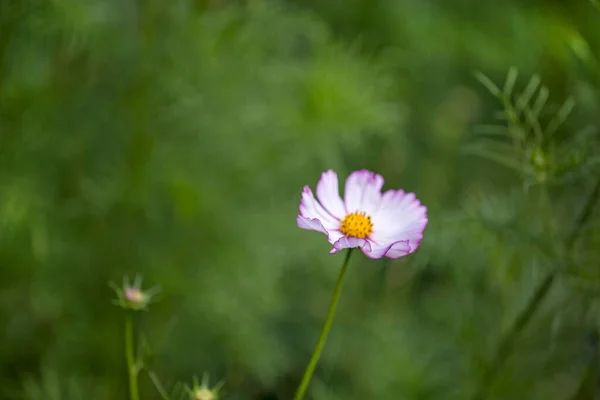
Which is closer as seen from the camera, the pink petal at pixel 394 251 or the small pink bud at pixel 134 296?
the pink petal at pixel 394 251

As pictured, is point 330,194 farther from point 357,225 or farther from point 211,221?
point 211,221

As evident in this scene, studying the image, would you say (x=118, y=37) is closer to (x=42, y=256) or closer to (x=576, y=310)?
(x=42, y=256)

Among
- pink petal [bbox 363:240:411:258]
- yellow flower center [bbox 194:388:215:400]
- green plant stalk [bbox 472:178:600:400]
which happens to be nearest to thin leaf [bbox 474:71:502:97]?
green plant stalk [bbox 472:178:600:400]

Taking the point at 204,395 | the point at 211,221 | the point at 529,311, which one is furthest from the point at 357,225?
the point at 211,221

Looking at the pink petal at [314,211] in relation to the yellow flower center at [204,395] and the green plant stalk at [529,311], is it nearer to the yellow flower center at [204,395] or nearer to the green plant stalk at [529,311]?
the yellow flower center at [204,395]

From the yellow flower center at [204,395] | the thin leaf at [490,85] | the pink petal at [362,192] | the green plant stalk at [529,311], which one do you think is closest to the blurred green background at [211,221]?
the green plant stalk at [529,311]

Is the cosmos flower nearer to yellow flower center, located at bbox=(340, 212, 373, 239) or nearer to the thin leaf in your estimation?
yellow flower center, located at bbox=(340, 212, 373, 239)

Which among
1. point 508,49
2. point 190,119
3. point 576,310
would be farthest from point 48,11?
point 508,49
